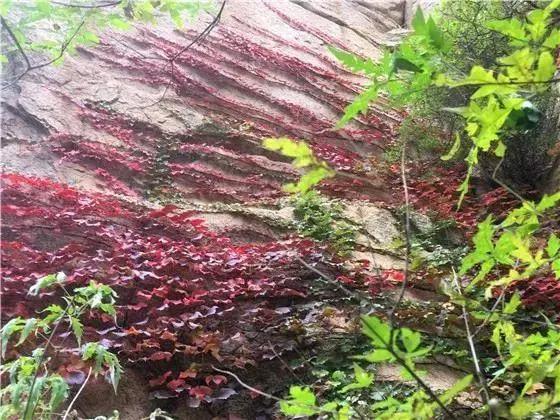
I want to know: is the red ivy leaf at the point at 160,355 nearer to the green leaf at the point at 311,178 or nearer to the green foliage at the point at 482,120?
the green foliage at the point at 482,120

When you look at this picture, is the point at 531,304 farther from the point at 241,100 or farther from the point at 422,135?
the point at 241,100

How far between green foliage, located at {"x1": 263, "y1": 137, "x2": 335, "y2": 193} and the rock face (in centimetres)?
234

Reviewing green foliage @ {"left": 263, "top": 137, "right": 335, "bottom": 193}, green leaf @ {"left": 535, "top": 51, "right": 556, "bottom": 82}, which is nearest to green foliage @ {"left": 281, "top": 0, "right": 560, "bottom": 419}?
green leaf @ {"left": 535, "top": 51, "right": 556, "bottom": 82}

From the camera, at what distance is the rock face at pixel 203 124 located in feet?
15.0

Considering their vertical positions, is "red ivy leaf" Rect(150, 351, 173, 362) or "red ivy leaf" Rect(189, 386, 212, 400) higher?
"red ivy leaf" Rect(150, 351, 173, 362)

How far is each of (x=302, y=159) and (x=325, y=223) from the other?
11.8 ft

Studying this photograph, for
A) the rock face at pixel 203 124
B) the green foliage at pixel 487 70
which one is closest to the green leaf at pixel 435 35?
the green foliage at pixel 487 70

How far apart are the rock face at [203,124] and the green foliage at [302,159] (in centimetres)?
234

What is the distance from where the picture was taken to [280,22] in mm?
8641

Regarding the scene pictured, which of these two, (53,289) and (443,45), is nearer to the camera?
(443,45)

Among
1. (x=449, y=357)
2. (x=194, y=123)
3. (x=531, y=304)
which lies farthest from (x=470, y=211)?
(x=194, y=123)

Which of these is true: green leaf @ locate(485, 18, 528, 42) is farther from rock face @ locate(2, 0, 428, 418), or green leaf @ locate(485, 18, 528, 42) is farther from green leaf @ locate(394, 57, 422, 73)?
rock face @ locate(2, 0, 428, 418)

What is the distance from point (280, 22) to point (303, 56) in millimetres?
1143

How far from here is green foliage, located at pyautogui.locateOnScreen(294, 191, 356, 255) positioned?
409 cm
